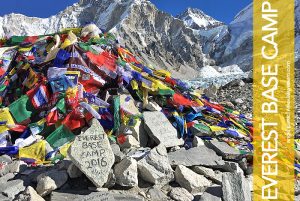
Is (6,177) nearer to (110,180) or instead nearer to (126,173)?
(110,180)

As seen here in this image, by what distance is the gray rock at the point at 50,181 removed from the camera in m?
5.63

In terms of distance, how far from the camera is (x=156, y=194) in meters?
6.04

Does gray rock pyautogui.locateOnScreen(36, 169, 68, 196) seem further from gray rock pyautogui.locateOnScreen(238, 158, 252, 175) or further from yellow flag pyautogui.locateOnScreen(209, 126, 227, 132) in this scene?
yellow flag pyautogui.locateOnScreen(209, 126, 227, 132)

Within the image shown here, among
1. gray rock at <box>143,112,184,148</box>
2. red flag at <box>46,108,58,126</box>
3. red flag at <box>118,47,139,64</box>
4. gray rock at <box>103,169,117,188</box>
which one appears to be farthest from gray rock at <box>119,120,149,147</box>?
red flag at <box>118,47,139,64</box>

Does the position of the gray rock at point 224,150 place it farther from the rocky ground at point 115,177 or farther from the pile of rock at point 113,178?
the pile of rock at point 113,178

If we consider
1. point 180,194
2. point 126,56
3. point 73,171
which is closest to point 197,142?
point 180,194

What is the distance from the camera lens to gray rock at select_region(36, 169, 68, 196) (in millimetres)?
5626

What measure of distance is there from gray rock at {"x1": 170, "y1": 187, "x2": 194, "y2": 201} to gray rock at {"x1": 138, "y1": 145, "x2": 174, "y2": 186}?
0.24 metres

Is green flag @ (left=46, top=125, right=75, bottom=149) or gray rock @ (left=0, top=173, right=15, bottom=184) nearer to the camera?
gray rock @ (left=0, top=173, right=15, bottom=184)

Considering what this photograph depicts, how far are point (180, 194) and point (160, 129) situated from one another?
2.35 metres

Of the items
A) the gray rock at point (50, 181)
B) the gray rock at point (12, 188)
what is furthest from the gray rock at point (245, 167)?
the gray rock at point (12, 188)

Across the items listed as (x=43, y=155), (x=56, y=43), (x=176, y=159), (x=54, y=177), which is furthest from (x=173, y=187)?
(x=56, y=43)

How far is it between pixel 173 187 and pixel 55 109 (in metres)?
3.57

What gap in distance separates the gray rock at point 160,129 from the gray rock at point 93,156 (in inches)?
89.7
